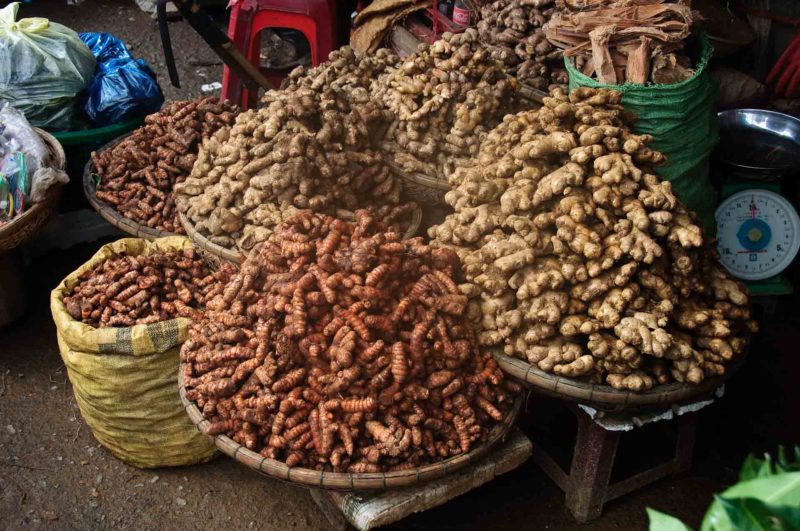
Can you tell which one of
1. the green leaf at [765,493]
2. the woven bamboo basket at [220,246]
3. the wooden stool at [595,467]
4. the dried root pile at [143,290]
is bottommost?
the wooden stool at [595,467]

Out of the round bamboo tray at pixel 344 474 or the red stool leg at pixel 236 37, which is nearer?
the round bamboo tray at pixel 344 474

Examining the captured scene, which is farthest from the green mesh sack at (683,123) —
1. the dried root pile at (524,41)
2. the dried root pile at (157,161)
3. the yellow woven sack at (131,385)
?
the yellow woven sack at (131,385)

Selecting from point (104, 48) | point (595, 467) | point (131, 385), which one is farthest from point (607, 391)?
point (104, 48)

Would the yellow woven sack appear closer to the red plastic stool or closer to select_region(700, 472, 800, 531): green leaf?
the red plastic stool

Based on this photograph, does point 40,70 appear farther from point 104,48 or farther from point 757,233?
point 757,233

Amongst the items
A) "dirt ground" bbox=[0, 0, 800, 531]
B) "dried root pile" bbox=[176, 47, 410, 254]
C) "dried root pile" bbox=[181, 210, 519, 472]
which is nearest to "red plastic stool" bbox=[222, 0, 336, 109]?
"dried root pile" bbox=[176, 47, 410, 254]

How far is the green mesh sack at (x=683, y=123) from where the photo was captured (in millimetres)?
3104

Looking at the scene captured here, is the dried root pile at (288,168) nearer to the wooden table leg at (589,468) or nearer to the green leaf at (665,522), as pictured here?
the wooden table leg at (589,468)

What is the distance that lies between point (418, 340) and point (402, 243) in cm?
45

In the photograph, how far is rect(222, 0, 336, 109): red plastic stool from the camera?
15.8ft

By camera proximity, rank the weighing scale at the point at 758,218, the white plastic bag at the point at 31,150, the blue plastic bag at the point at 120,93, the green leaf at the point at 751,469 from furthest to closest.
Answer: the blue plastic bag at the point at 120,93 → the white plastic bag at the point at 31,150 → the weighing scale at the point at 758,218 → the green leaf at the point at 751,469

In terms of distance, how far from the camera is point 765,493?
963 mm

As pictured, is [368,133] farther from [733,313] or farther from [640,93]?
[733,313]

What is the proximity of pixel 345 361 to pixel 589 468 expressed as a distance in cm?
117
